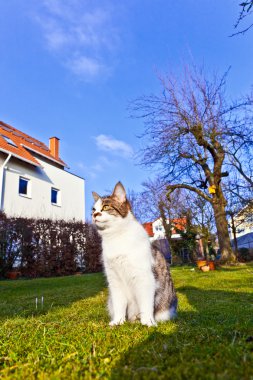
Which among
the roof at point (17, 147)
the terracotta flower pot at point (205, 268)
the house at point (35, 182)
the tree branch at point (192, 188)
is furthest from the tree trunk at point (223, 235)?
the roof at point (17, 147)

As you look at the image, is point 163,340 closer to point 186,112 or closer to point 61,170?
point 186,112

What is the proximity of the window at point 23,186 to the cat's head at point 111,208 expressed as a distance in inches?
681

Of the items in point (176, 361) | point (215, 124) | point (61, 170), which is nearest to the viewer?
point (176, 361)

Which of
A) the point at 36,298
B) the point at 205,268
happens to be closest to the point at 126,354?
the point at 36,298

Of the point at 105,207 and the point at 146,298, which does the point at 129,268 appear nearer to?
the point at 146,298

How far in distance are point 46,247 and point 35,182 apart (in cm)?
804

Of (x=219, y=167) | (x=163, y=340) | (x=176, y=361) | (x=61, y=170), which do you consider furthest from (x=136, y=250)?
(x=61, y=170)

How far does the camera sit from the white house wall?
18.3 metres

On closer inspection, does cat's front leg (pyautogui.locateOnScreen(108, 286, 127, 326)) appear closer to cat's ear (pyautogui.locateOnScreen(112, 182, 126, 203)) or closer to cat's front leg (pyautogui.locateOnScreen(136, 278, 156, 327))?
cat's front leg (pyautogui.locateOnScreen(136, 278, 156, 327))

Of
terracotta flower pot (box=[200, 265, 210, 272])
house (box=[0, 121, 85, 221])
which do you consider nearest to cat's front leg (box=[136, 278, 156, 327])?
terracotta flower pot (box=[200, 265, 210, 272])

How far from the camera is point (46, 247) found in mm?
13836

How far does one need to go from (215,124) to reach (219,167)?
259 centimetres

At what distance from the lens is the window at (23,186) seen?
19.6 meters

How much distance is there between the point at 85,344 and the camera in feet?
6.37
